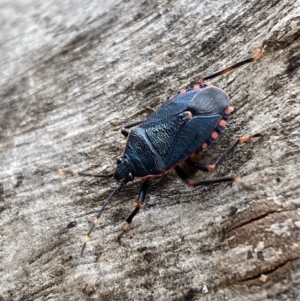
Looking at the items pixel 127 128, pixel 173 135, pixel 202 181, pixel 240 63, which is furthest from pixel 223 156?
pixel 127 128

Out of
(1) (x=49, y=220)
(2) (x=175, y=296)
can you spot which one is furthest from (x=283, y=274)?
(1) (x=49, y=220)

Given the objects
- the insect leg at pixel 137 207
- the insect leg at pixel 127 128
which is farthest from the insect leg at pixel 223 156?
the insect leg at pixel 127 128

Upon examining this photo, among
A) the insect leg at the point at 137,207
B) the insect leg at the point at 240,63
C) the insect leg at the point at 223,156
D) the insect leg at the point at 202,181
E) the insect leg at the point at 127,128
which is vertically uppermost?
the insect leg at the point at 240,63

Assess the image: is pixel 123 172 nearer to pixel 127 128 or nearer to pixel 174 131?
pixel 127 128

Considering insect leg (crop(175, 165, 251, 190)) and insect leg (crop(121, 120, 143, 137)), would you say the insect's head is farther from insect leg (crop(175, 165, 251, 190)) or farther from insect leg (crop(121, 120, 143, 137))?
insect leg (crop(175, 165, 251, 190))

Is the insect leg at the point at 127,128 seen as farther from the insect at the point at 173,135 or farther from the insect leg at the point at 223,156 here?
the insect leg at the point at 223,156
